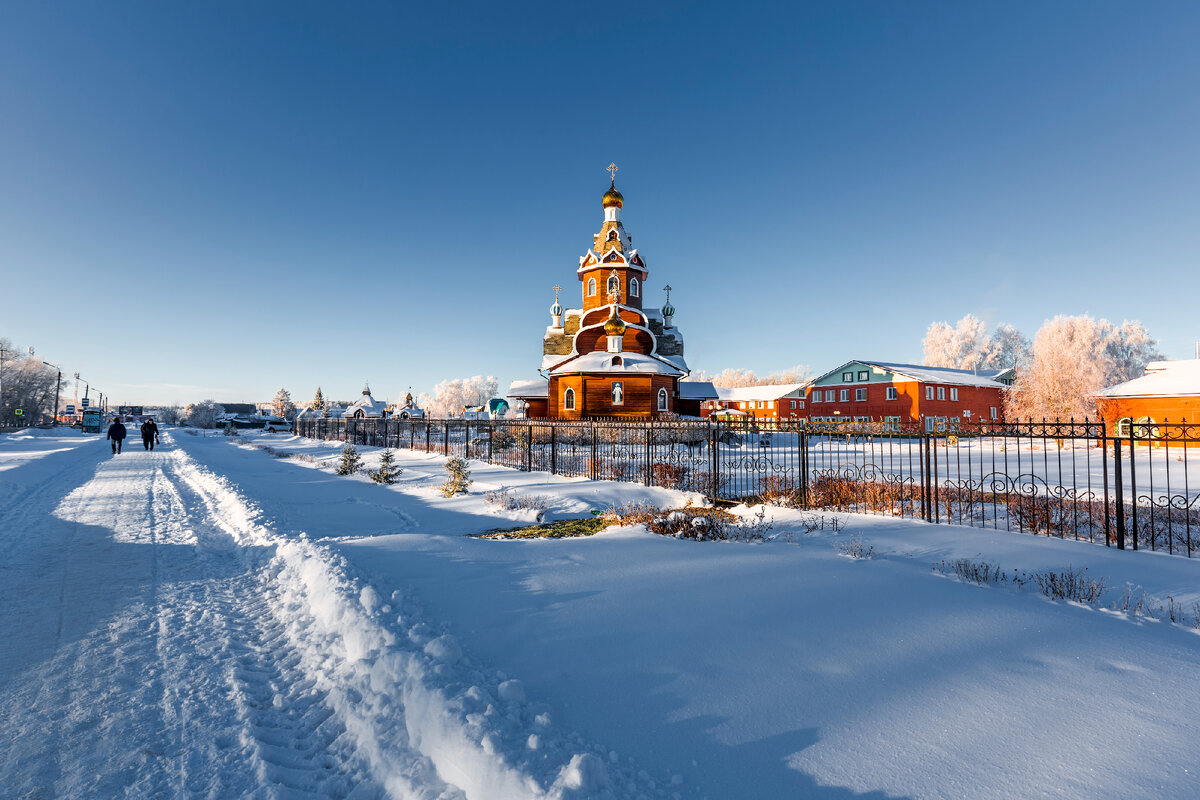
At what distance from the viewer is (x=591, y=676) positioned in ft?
9.79

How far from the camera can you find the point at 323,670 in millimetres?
3340

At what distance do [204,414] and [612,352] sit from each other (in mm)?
96277

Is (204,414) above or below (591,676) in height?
above

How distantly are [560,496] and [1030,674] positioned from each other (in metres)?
7.99

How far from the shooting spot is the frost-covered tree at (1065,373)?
108 ft

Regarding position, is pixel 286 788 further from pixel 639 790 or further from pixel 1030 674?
pixel 1030 674

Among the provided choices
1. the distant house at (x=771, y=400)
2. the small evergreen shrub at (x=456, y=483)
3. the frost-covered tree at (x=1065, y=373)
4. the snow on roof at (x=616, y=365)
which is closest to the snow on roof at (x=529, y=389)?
the snow on roof at (x=616, y=365)

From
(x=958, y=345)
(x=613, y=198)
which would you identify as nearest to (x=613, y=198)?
(x=613, y=198)

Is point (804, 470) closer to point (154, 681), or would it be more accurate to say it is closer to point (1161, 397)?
point (154, 681)

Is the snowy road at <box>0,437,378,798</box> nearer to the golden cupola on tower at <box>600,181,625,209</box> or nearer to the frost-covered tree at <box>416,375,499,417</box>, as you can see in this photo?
the golden cupola on tower at <box>600,181,625,209</box>

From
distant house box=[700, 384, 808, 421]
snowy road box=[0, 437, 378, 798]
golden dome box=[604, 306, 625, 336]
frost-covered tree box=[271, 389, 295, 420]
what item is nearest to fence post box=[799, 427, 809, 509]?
snowy road box=[0, 437, 378, 798]

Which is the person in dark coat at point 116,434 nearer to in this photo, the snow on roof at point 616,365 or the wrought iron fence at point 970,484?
the wrought iron fence at point 970,484

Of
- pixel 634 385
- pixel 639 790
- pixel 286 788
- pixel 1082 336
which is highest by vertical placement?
pixel 1082 336

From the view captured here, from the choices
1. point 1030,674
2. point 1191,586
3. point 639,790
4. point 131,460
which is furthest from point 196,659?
point 131,460
